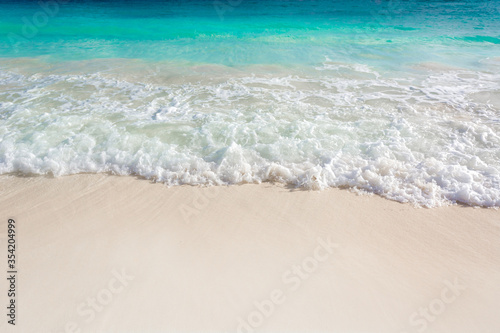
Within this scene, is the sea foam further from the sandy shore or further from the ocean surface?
the sandy shore

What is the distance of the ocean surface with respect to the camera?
15.2ft

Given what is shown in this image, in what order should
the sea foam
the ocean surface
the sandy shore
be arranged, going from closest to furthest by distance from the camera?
1. the sandy shore
2. the sea foam
3. the ocean surface

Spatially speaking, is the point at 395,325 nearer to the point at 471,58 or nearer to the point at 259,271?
the point at 259,271

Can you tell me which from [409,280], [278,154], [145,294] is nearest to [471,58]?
[278,154]

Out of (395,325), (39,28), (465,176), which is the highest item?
(39,28)

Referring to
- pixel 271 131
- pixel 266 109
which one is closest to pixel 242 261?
pixel 271 131

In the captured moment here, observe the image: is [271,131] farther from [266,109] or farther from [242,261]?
[242,261]

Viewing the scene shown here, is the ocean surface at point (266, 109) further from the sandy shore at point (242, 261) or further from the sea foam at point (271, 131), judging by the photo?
the sandy shore at point (242, 261)

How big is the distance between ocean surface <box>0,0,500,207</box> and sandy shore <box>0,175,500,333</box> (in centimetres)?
45

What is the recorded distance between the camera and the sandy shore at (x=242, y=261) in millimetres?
2764

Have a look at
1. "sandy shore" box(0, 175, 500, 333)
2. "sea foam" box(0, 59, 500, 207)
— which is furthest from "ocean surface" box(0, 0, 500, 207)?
"sandy shore" box(0, 175, 500, 333)

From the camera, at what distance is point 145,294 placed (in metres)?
2.95

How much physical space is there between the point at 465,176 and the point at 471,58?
8.81 meters

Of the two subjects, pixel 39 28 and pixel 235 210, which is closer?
pixel 235 210
